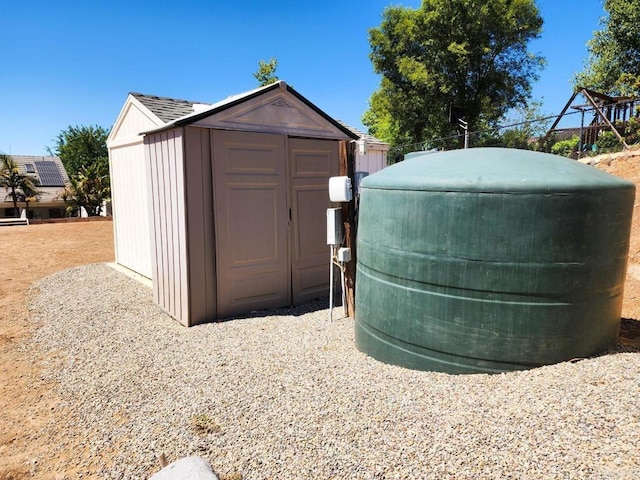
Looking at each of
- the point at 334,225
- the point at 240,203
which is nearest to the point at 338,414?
the point at 334,225

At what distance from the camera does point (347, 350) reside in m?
4.14

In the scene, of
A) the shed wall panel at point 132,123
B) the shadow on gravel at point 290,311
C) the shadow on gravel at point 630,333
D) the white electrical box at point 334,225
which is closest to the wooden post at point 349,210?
the white electrical box at point 334,225

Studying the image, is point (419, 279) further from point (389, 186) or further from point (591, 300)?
point (591, 300)

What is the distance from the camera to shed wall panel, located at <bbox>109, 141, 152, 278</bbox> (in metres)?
7.92

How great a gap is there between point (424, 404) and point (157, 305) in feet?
15.8

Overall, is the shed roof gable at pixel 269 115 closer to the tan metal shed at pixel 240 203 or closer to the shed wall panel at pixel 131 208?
the tan metal shed at pixel 240 203

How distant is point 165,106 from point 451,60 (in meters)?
14.0

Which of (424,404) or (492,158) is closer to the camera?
(424,404)

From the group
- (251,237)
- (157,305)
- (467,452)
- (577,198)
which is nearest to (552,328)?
(577,198)

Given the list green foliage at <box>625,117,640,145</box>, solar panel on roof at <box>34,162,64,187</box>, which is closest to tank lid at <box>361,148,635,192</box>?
green foliage at <box>625,117,640,145</box>

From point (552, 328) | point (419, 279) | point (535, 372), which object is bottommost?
point (535, 372)

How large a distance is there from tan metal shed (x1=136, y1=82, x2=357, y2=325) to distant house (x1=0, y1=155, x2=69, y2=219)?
105ft

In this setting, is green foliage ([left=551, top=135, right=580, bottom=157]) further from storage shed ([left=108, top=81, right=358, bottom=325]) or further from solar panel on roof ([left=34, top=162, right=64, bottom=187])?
solar panel on roof ([left=34, top=162, right=64, bottom=187])

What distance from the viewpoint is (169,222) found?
18.9ft
